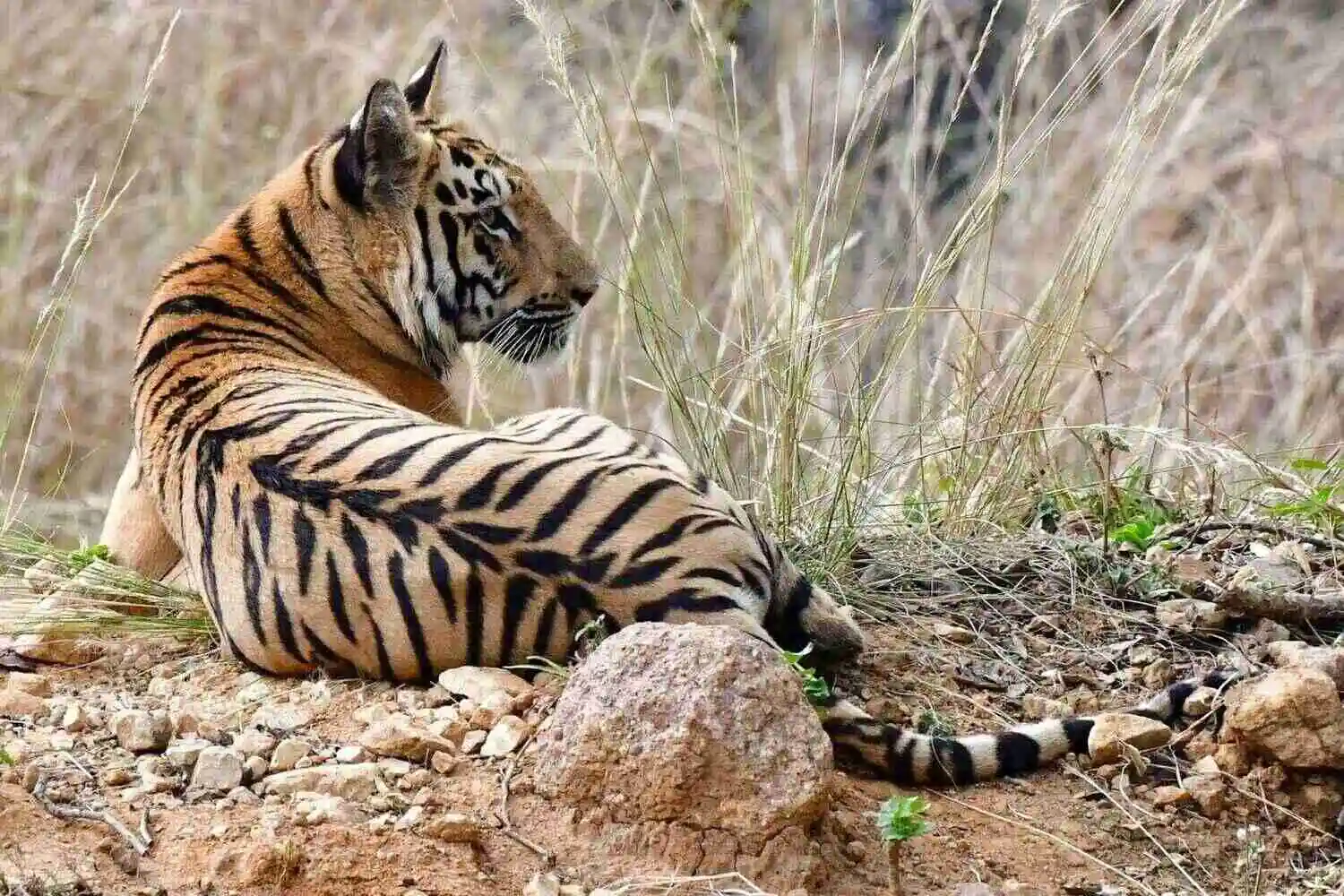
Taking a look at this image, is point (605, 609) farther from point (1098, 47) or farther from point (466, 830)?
point (1098, 47)

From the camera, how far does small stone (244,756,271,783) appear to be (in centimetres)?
280

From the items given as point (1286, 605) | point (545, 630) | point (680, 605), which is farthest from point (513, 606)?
point (1286, 605)

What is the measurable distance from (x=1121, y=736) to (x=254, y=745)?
4.96 feet

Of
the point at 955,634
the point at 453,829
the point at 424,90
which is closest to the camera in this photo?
the point at 453,829

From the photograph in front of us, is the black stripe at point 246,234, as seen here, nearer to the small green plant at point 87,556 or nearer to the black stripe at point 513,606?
the small green plant at point 87,556

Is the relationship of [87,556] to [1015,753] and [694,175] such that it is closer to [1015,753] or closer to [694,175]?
[1015,753]

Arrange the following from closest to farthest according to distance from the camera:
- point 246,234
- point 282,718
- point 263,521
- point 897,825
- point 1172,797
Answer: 1. point 897,825
2. point 1172,797
3. point 282,718
4. point 263,521
5. point 246,234

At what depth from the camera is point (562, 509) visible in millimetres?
3076

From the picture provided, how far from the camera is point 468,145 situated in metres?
4.57

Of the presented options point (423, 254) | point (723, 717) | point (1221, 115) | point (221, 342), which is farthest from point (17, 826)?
point (1221, 115)

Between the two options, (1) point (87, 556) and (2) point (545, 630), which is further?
(1) point (87, 556)

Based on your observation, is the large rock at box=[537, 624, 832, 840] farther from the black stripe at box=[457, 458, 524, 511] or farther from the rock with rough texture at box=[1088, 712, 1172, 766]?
the rock with rough texture at box=[1088, 712, 1172, 766]

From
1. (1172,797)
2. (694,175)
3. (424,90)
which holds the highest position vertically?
(424,90)

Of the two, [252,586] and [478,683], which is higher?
[252,586]
